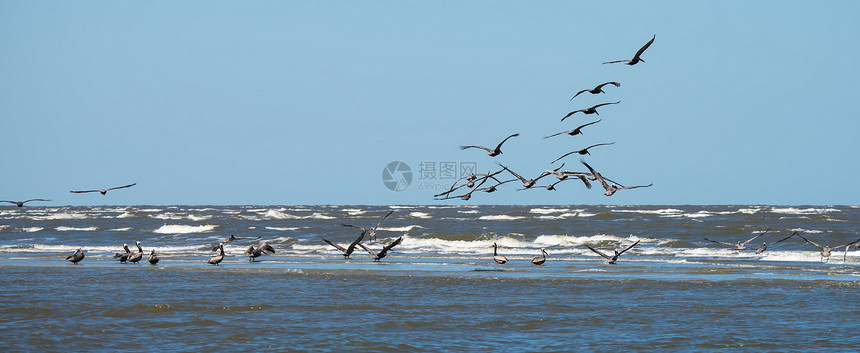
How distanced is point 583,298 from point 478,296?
1.79 metres

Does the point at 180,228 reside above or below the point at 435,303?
above

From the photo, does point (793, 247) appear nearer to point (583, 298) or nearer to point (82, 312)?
point (583, 298)

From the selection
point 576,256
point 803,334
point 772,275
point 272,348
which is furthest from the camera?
point 576,256

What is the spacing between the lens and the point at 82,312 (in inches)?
509

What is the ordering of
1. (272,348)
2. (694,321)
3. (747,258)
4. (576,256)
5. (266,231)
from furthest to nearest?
(266,231) → (576,256) → (747,258) → (694,321) → (272,348)

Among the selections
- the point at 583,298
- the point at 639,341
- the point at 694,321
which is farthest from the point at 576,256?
the point at 639,341

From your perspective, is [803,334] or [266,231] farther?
[266,231]

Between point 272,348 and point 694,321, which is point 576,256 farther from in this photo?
point 272,348

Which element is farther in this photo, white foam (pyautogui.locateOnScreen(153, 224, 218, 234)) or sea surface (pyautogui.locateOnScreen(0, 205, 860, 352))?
white foam (pyautogui.locateOnScreen(153, 224, 218, 234))

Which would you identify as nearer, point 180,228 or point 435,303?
A: point 435,303

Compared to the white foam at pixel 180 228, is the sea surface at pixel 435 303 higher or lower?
lower

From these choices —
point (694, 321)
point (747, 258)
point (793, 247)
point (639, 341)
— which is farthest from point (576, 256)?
point (639, 341)

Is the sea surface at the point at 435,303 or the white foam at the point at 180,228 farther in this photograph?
the white foam at the point at 180,228

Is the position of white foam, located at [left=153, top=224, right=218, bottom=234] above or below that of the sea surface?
above
